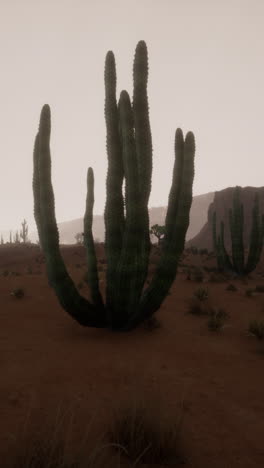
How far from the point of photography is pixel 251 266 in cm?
1591

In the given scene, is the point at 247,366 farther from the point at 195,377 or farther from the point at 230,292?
the point at 230,292

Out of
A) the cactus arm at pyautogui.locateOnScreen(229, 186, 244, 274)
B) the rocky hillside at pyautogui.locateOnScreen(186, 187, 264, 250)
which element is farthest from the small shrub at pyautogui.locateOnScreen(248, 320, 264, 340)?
the rocky hillside at pyautogui.locateOnScreen(186, 187, 264, 250)

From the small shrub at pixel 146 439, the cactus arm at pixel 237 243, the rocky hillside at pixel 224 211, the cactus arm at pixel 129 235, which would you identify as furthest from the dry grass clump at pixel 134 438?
the rocky hillside at pixel 224 211

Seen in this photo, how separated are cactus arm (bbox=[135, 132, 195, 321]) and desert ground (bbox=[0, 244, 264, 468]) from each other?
2.10 ft

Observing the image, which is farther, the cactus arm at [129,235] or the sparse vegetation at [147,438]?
the cactus arm at [129,235]

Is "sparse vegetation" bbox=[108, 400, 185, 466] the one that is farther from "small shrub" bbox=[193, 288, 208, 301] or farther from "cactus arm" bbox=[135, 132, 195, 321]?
"small shrub" bbox=[193, 288, 208, 301]

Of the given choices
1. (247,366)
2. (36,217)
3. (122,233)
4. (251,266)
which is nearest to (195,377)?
(247,366)

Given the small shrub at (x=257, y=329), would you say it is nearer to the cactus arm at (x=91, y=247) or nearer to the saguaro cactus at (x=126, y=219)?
the saguaro cactus at (x=126, y=219)

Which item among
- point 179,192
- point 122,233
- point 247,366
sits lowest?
point 247,366

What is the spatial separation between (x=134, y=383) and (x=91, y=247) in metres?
3.35

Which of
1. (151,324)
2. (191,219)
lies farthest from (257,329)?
(191,219)

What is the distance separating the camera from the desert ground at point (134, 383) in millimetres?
2830

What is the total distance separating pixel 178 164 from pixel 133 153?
1.18 meters

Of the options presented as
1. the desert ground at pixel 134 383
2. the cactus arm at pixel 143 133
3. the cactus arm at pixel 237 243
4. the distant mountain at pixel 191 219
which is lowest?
the desert ground at pixel 134 383
